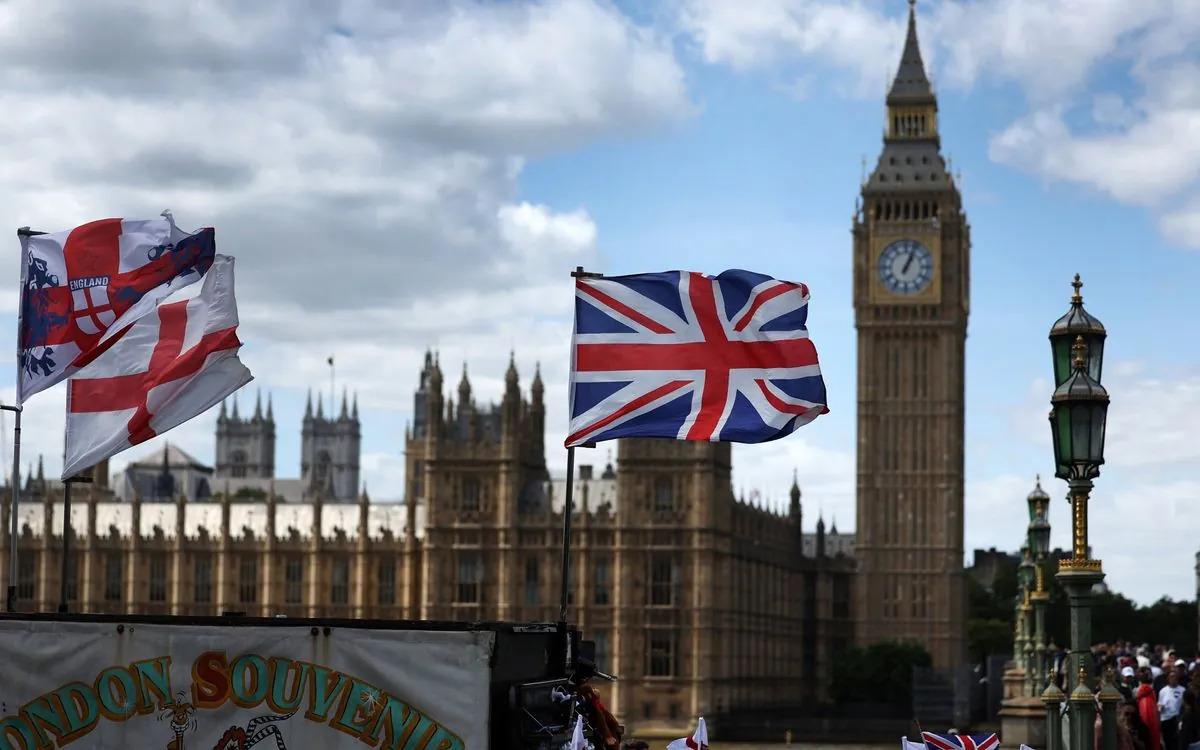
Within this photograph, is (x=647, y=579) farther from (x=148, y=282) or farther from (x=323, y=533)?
(x=148, y=282)

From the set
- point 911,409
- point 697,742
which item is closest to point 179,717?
point 697,742

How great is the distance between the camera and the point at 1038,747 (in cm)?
3297

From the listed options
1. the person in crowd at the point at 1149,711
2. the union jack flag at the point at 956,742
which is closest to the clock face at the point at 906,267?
the person in crowd at the point at 1149,711

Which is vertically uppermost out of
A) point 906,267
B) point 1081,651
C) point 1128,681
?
point 906,267

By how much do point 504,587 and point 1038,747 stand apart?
5890 centimetres

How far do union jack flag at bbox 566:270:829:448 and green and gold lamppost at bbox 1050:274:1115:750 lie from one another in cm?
212

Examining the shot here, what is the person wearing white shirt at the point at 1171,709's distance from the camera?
25.6 metres

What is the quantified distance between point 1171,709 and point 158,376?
46.5 ft

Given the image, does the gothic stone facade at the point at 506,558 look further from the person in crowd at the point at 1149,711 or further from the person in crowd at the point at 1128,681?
the person in crowd at the point at 1149,711

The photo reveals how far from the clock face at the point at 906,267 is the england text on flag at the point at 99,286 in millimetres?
94854

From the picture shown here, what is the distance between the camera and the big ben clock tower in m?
108

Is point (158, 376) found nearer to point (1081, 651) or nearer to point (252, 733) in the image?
point (252, 733)

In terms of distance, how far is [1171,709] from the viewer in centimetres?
2561

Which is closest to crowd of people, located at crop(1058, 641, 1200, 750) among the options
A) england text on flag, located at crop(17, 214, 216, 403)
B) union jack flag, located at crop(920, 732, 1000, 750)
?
union jack flag, located at crop(920, 732, 1000, 750)
